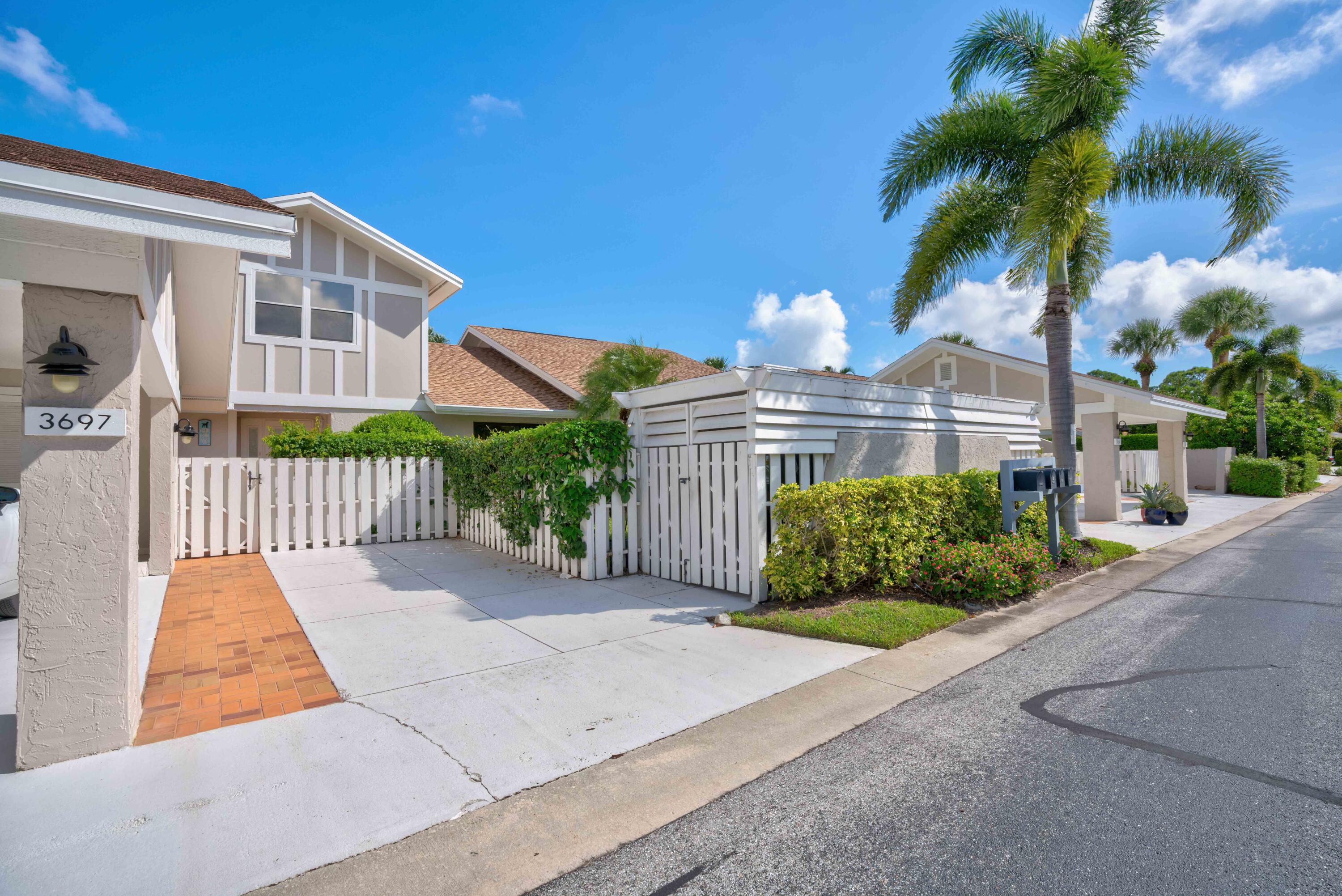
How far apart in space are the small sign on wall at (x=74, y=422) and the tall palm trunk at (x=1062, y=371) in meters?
10.8

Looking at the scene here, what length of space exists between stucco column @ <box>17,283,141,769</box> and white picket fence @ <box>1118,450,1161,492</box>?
26.4 metres

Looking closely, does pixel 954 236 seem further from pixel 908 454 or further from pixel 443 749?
pixel 443 749

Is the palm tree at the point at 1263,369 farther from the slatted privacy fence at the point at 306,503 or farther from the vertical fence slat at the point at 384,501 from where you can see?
the vertical fence slat at the point at 384,501

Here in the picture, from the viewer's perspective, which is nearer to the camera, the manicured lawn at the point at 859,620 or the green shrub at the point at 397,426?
the manicured lawn at the point at 859,620

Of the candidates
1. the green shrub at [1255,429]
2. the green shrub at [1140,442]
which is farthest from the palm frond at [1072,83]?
the green shrub at [1140,442]

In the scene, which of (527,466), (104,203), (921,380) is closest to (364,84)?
(527,466)

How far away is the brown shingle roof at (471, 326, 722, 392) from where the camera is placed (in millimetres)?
18656

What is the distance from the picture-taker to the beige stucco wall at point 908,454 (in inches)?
293

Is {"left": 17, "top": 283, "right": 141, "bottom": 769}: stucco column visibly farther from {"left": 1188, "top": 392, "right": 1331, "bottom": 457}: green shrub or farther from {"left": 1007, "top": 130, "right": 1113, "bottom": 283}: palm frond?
{"left": 1188, "top": 392, "right": 1331, "bottom": 457}: green shrub

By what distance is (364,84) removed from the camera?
9836 millimetres

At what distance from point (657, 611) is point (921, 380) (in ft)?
53.7

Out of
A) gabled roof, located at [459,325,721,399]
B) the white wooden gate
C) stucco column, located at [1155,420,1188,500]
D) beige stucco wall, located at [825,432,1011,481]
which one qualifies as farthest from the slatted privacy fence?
stucco column, located at [1155,420,1188,500]

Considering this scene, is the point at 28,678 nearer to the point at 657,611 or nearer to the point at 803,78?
the point at 657,611

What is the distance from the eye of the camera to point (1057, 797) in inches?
112
